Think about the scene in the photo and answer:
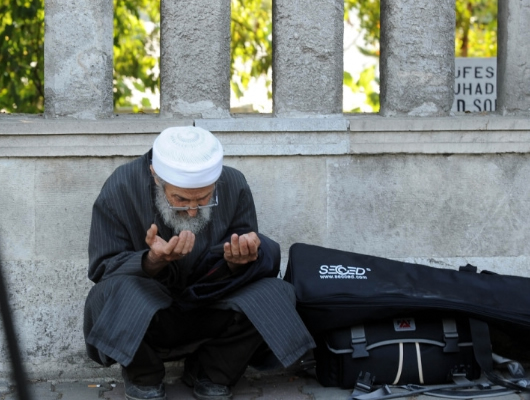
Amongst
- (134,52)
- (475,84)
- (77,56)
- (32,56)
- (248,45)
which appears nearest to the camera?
(77,56)

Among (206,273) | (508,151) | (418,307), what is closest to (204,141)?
(206,273)

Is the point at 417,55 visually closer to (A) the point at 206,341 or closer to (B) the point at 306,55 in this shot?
(B) the point at 306,55

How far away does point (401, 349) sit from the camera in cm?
379

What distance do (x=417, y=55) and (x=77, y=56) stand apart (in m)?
1.57

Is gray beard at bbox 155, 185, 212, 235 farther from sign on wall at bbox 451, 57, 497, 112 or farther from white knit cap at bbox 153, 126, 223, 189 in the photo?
sign on wall at bbox 451, 57, 497, 112

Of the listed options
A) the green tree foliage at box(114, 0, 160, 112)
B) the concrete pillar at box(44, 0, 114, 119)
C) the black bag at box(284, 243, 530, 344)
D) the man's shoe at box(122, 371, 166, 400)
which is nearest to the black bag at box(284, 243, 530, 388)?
the black bag at box(284, 243, 530, 344)

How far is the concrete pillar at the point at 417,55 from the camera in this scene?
4.18 m

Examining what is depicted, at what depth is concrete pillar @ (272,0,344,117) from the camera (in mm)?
4125

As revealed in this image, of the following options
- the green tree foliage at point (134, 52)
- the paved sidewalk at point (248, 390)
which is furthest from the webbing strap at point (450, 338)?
the green tree foliage at point (134, 52)

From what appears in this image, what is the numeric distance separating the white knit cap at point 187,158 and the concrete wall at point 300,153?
0.50 m

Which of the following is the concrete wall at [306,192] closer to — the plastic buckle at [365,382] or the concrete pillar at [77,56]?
the concrete pillar at [77,56]

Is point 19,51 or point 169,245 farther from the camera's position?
point 19,51

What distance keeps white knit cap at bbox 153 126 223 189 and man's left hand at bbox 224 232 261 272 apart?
10.5 inches

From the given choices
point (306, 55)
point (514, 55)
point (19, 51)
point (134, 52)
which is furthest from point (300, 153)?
point (134, 52)
